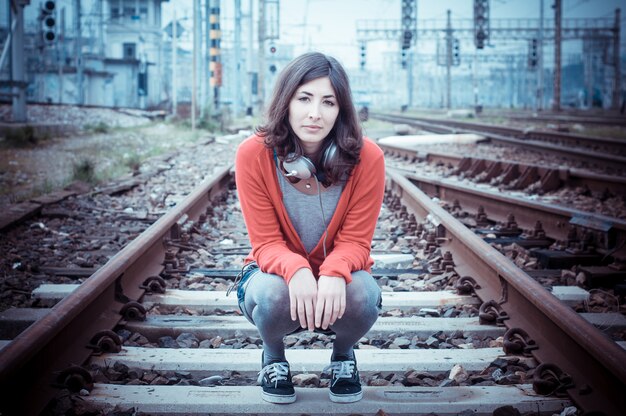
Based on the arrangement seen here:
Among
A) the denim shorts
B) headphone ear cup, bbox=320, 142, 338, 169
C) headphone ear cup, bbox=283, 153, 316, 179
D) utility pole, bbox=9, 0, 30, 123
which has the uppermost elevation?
utility pole, bbox=9, 0, 30, 123

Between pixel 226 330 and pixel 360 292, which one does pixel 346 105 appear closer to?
pixel 360 292

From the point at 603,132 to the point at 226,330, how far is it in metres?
17.7

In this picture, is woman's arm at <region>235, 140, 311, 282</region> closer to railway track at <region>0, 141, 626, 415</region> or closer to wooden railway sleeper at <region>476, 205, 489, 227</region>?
railway track at <region>0, 141, 626, 415</region>

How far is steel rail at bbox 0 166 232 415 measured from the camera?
2.30 metres

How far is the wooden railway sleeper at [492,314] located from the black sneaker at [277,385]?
3.97 feet

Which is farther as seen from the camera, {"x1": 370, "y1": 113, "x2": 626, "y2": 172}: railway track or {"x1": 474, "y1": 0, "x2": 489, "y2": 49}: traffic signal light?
{"x1": 474, "y1": 0, "x2": 489, "y2": 49}: traffic signal light

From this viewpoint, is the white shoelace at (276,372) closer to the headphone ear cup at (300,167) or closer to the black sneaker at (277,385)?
the black sneaker at (277,385)

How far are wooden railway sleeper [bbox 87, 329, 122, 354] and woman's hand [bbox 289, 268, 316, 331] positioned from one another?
984mm

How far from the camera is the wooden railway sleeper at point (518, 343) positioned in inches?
114

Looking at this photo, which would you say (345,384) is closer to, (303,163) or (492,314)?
(303,163)

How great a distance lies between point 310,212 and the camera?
2.54 metres

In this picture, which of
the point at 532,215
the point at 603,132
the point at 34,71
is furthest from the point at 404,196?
the point at 34,71

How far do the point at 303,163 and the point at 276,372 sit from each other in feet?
2.35

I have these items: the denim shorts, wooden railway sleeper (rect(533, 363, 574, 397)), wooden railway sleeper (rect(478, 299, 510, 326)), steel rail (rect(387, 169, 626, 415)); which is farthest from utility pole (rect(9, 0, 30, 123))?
wooden railway sleeper (rect(533, 363, 574, 397))
